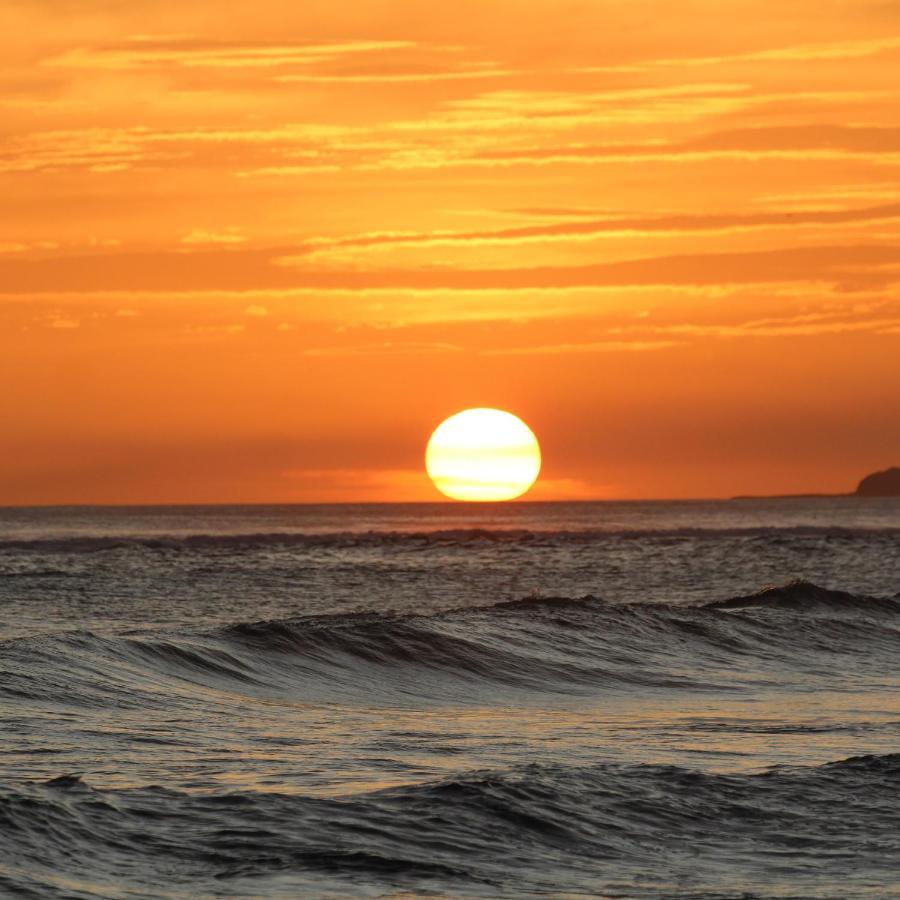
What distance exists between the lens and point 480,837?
1349 centimetres

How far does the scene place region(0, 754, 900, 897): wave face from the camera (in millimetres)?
12047

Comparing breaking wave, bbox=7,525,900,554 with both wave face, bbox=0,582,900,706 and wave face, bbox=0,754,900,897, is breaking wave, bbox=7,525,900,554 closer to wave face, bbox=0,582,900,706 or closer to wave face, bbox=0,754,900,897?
wave face, bbox=0,582,900,706

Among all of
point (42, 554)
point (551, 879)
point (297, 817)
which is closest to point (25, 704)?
point (297, 817)

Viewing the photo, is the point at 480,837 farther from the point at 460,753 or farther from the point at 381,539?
the point at 381,539

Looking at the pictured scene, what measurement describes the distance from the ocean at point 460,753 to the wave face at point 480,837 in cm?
3

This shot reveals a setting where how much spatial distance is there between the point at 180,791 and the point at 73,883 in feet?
9.41

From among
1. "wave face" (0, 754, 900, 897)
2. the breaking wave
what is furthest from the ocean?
the breaking wave

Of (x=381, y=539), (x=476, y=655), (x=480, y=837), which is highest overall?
(x=480, y=837)

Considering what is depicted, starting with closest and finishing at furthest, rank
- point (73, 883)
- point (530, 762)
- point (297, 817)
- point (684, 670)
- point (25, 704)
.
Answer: point (73, 883)
point (297, 817)
point (530, 762)
point (25, 704)
point (684, 670)

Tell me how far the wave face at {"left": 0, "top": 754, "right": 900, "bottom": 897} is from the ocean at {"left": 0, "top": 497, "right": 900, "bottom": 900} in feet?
0.11

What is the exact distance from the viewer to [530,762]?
17.0 m

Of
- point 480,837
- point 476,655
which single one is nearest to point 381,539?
point 476,655

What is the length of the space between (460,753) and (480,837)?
14.3 ft

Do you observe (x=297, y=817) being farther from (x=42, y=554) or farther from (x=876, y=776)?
(x=42, y=554)
